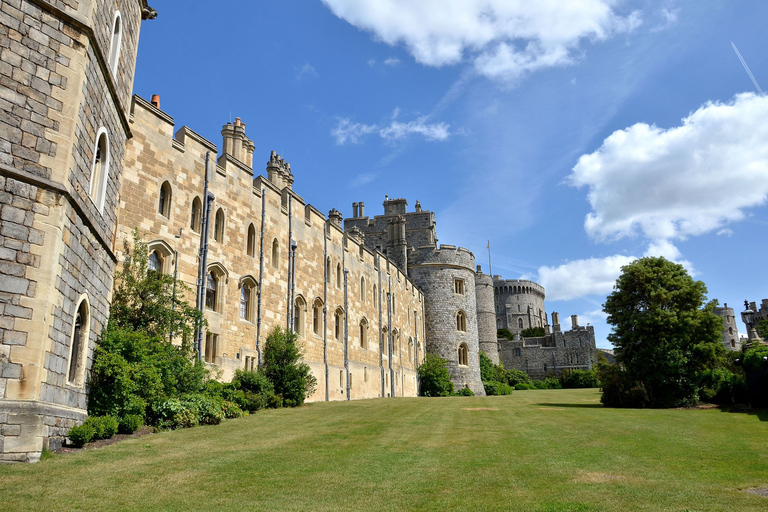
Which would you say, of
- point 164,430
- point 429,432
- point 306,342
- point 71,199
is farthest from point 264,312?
point 71,199

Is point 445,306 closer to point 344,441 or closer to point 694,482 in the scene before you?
point 344,441

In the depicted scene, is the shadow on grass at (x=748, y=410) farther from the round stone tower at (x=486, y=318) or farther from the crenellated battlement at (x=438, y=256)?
the round stone tower at (x=486, y=318)

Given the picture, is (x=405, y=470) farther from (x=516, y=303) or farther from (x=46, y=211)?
(x=516, y=303)

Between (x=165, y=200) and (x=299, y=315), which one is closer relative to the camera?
(x=165, y=200)

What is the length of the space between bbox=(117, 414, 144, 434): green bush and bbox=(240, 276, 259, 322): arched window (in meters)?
8.89

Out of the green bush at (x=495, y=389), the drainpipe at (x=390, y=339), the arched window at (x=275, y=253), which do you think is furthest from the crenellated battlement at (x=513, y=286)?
the arched window at (x=275, y=253)

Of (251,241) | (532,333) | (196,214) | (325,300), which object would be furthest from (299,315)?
(532,333)

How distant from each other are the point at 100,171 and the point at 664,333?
74.7 feet

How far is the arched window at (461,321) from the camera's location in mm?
49656

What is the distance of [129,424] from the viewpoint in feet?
41.5

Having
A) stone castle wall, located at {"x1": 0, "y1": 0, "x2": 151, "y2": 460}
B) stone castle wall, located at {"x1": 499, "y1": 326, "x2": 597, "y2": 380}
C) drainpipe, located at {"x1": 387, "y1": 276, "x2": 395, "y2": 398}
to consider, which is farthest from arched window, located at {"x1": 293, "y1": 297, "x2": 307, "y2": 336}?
stone castle wall, located at {"x1": 499, "y1": 326, "x2": 597, "y2": 380}

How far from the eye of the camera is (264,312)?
899 inches

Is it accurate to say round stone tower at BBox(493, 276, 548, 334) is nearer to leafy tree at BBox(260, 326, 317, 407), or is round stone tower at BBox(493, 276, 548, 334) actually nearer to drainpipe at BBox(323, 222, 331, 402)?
drainpipe at BBox(323, 222, 331, 402)

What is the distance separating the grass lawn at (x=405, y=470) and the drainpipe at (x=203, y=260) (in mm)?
4339
